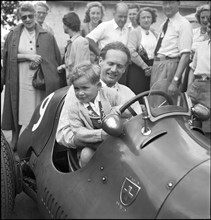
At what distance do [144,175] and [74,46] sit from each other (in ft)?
9.70

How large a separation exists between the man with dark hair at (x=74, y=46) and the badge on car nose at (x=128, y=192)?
2693 mm

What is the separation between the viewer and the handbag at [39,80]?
204 inches

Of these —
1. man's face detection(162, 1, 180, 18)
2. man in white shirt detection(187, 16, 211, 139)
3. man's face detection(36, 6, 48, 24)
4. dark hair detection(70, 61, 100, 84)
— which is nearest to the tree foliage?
man's face detection(36, 6, 48, 24)

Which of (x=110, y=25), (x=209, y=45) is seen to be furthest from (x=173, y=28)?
(x=110, y=25)

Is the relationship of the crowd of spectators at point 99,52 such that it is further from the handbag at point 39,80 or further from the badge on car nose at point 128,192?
the badge on car nose at point 128,192

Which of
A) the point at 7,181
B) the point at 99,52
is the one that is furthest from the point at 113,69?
the point at 99,52

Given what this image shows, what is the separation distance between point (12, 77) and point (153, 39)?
1.99m

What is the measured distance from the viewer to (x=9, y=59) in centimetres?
523

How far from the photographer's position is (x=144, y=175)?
2.16m

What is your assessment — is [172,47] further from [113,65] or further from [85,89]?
[85,89]

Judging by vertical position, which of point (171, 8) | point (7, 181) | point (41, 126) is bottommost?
point (7, 181)

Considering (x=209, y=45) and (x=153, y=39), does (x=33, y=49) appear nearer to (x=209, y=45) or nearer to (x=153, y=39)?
(x=153, y=39)

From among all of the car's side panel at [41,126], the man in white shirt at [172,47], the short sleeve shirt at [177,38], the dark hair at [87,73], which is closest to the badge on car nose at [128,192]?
the dark hair at [87,73]

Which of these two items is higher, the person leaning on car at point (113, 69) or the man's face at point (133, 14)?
the man's face at point (133, 14)
